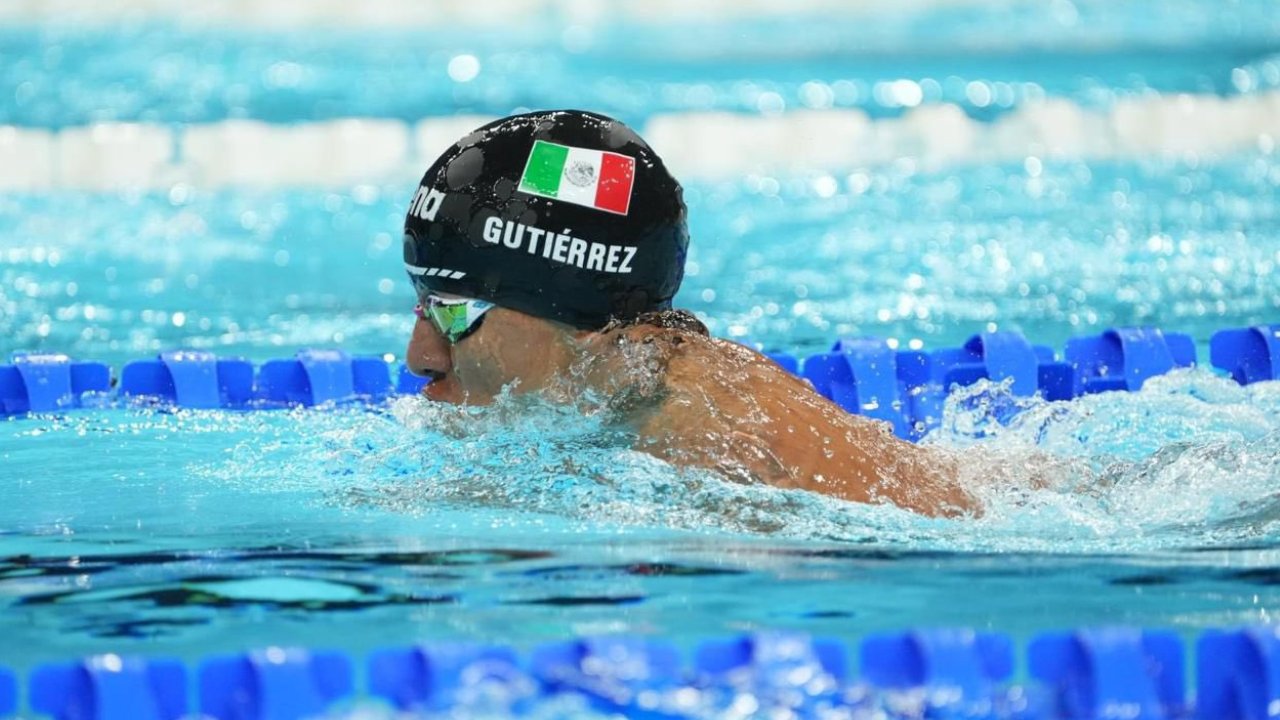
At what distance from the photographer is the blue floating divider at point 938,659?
1950 mm

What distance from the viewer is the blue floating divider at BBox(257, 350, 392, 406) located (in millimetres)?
4469

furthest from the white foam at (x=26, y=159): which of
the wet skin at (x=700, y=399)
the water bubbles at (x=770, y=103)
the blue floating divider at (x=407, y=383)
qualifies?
the wet skin at (x=700, y=399)

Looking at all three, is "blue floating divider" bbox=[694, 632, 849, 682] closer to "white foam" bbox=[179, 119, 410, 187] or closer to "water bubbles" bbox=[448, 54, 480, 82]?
"white foam" bbox=[179, 119, 410, 187]

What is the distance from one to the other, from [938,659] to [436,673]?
0.58 meters

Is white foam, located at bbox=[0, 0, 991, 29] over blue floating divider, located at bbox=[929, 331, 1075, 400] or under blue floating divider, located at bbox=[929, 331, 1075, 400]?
over

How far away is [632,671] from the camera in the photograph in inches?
76.2

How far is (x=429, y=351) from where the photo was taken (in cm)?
286

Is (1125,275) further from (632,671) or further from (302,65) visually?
(302,65)

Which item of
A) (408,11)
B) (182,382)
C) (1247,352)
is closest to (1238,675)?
(1247,352)

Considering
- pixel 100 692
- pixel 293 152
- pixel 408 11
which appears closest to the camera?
pixel 100 692

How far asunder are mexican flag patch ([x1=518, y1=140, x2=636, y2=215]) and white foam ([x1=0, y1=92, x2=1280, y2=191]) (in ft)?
19.5

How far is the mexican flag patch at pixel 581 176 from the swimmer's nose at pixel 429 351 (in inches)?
11.9

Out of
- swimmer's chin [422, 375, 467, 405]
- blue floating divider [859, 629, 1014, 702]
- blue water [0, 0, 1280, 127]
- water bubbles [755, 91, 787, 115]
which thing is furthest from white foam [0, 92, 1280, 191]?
blue floating divider [859, 629, 1014, 702]

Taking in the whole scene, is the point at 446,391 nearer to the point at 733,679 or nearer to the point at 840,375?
the point at 733,679
